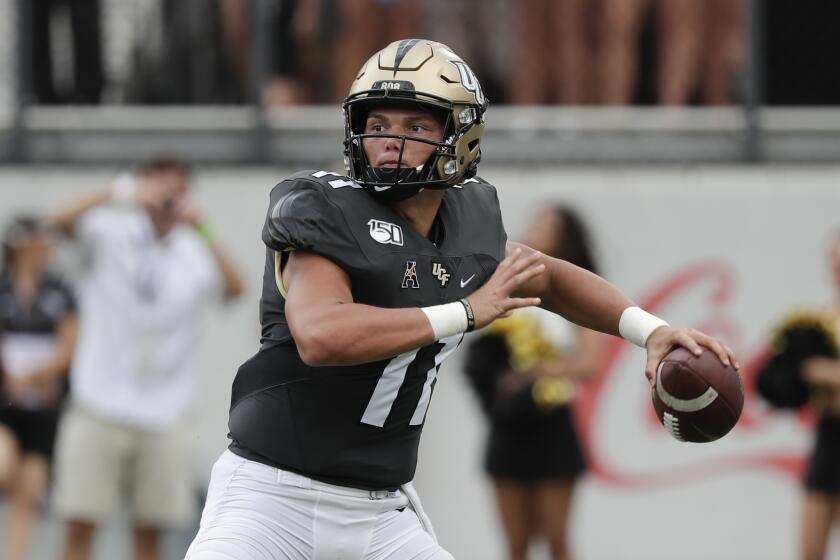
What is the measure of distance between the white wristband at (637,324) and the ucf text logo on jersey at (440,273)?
533mm

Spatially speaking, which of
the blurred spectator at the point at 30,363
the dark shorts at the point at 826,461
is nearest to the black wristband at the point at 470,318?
the dark shorts at the point at 826,461

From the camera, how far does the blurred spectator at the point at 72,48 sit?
953 centimetres

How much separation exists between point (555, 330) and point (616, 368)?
4.38 feet

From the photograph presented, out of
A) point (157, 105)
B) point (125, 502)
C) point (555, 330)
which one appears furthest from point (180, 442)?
point (157, 105)

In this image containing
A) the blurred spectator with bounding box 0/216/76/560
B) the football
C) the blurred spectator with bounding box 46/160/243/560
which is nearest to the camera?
the football

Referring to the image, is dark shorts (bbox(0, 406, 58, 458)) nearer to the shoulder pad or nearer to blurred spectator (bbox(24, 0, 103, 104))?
blurred spectator (bbox(24, 0, 103, 104))

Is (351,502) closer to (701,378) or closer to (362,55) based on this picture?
(701,378)

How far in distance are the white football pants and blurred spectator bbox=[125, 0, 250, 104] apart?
5.70 metres

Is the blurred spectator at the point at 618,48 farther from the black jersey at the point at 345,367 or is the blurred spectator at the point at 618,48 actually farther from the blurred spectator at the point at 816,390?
the black jersey at the point at 345,367

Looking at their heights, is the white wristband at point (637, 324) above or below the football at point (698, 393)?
above

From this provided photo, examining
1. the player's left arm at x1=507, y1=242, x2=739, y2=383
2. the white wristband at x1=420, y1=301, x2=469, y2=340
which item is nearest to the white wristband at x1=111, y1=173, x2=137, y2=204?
the player's left arm at x1=507, y1=242, x2=739, y2=383

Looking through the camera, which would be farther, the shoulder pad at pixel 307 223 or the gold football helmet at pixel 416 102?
the gold football helmet at pixel 416 102

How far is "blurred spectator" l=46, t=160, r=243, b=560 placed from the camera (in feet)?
25.3

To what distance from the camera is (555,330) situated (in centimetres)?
Answer: 768
